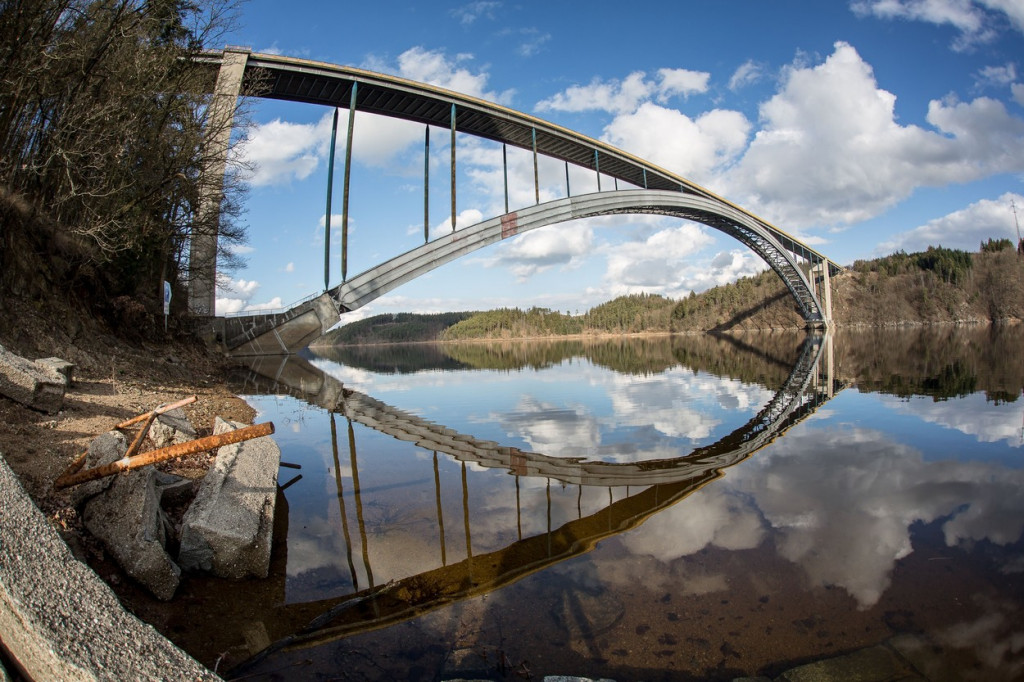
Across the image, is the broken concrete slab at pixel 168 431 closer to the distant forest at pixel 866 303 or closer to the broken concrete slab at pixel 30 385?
the broken concrete slab at pixel 30 385

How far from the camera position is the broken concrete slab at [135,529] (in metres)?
3.60

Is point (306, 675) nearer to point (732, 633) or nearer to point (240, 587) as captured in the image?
point (240, 587)

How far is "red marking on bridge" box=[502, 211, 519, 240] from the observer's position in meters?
28.7

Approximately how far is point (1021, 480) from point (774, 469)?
96.0 inches

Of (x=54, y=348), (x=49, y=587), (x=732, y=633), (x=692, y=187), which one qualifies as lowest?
(x=732, y=633)

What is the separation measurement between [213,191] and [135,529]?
1816 centimetres

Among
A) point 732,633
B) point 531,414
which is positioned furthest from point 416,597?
point 531,414

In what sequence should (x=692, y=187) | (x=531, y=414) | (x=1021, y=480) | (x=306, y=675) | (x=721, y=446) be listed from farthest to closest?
1. (x=692, y=187)
2. (x=531, y=414)
3. (x=721, y=446)
4. (x=1021, y=480)
5. (x=306, y=675)

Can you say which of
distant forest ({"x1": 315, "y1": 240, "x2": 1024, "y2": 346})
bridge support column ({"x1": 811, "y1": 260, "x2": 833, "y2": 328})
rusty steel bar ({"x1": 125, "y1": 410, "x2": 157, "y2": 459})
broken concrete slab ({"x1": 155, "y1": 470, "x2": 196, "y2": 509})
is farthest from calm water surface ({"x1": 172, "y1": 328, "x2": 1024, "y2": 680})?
distant forest ({"x1": 315, "y1": 240, "x2": 1024, "y2": 346})

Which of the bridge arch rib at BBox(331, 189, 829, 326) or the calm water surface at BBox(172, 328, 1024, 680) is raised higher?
the bridge arch rib at BBox(331, 189, 829, 326)

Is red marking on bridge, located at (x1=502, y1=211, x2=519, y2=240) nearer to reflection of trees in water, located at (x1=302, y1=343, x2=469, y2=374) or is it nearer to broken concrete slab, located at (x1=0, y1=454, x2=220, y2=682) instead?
reflection of trees in water, located at (x1=302, y1=343, x2=469, y2=374)

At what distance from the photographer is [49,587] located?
2166 mm

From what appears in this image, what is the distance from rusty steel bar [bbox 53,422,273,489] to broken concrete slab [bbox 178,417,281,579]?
66cm

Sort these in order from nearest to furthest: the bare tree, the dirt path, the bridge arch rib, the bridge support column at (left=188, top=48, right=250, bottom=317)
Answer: the dirt path, the bare tree, the bridge support column at (left=188, top=48, right=250, bottom=317), the bridge arch rib
